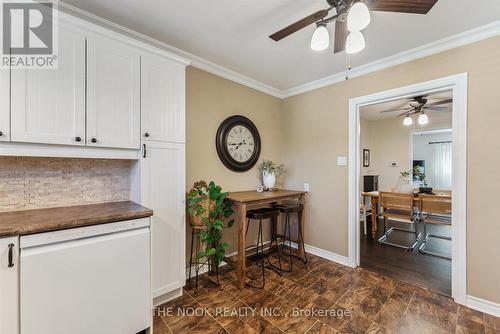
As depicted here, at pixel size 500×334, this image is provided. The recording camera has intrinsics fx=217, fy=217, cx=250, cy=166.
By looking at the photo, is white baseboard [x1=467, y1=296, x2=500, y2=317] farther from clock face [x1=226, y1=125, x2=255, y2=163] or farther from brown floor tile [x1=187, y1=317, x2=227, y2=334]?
clock face [x1=226, y1=125, x2=255, y2=163]

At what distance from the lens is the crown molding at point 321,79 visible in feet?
6.14

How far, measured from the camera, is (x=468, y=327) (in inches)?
68.1

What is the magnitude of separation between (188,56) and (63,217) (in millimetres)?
1939

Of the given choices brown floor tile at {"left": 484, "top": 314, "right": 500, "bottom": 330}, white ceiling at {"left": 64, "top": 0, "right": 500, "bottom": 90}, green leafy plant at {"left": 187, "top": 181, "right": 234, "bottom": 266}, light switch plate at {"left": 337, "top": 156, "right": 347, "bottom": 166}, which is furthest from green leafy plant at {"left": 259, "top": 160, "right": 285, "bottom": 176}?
brown floor tile at {"left": 484, "top": 314, "right": 500, "bottom": 330}

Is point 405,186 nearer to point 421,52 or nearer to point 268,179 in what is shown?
point 421,52

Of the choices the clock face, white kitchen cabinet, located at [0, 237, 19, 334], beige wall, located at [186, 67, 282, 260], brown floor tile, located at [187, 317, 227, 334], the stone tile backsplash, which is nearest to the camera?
white kitchen cabinet, located at [0, 237, 19, 334]

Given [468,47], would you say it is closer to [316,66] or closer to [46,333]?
[316,66]

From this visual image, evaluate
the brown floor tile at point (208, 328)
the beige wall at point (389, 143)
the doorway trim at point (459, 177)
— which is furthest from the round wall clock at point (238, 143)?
the beige wall at point (389, 143)

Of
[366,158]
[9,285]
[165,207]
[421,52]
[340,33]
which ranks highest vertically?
[421,52]

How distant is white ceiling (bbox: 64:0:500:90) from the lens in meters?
1.67

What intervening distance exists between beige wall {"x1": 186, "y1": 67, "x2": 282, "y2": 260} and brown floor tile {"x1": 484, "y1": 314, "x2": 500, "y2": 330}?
2384 mm

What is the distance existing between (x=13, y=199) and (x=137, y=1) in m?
1.70

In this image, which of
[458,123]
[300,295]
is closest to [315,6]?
[458,123]

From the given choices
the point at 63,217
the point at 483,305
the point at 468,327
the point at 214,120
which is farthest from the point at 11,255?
the point at 483,305
